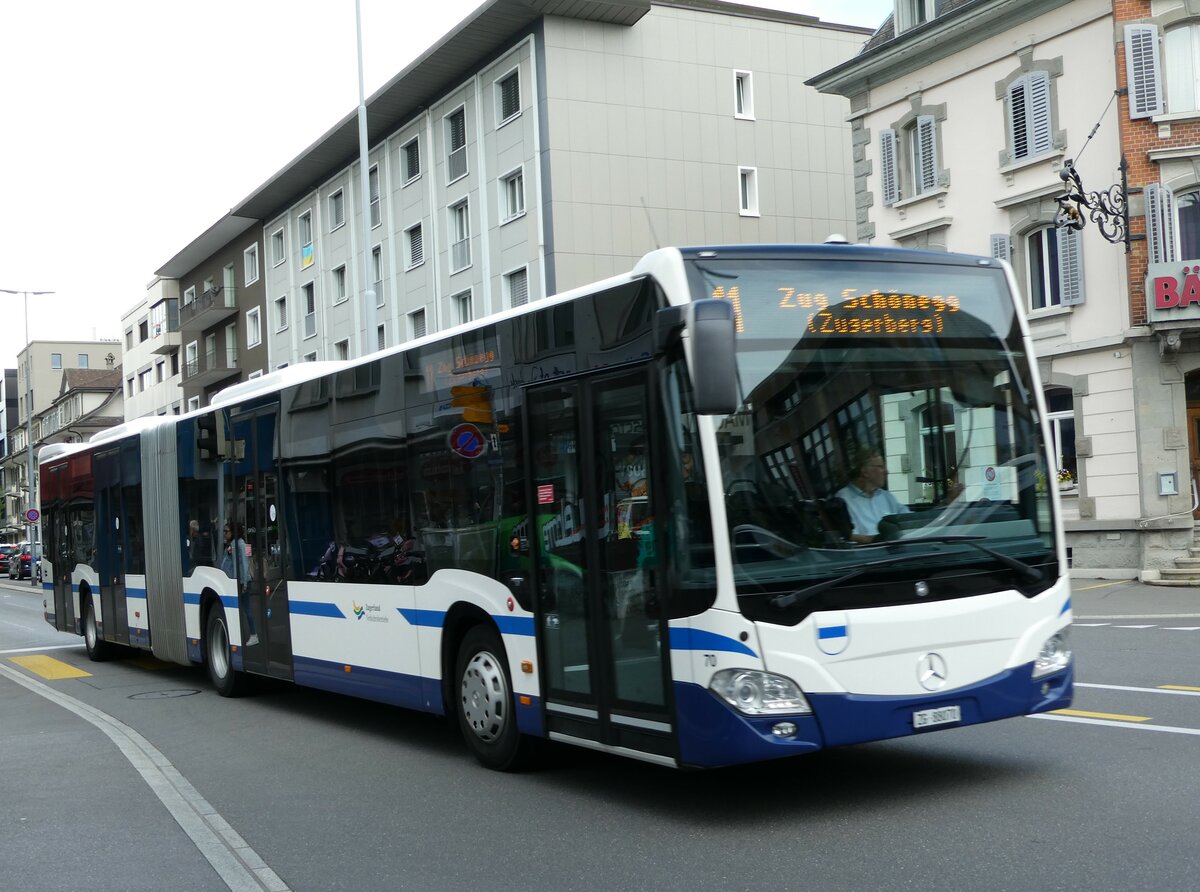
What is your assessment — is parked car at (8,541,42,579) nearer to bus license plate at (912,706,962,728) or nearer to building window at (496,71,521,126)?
building window at (496,71,521,126)

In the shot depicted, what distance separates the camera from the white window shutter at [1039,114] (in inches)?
1014

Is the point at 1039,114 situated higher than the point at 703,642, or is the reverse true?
the point at 1039,114

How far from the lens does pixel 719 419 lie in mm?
6719

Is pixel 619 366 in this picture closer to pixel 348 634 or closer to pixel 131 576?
pixel 348 634

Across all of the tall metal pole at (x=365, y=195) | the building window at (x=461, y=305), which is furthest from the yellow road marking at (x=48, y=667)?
the building window at (x=461, y=305)

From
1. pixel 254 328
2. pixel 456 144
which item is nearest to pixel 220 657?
pixel 456 144

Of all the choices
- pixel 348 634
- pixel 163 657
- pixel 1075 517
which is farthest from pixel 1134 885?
pixel 1075 517

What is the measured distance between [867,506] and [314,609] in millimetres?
5802

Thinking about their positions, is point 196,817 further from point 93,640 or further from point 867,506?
point 93,640

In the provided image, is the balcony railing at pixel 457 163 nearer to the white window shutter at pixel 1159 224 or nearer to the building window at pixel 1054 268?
the building window at pixel 1054 268

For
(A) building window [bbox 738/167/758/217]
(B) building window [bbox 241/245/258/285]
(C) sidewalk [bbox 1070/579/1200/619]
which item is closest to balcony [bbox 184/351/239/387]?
(B) building window [bbox 241/245/258/285]

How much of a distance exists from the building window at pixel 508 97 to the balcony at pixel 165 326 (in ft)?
118

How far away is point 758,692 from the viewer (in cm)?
663

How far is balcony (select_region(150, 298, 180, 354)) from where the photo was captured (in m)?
68.5
